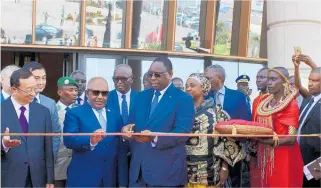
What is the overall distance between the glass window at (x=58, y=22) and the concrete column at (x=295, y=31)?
15.5 feet

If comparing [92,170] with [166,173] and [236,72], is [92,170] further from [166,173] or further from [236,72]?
[236,72]

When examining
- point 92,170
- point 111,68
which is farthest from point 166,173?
point 111,68

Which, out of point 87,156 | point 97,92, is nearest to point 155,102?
point 97,92

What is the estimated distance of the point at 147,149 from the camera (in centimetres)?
515

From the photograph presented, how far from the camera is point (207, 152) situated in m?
5.31

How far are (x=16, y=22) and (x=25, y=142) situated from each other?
Result: 648cm

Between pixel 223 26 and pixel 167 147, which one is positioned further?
pixel 223 26

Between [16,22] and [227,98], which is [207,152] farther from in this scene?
[16,22]

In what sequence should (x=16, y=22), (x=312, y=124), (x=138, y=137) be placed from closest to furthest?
1. (x=138, y=137)
2. (x=312, y=124)
3. (x=16, y=22)

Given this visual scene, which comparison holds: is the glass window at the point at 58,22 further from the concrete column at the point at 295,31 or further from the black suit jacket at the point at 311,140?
the black suit jacket at the point at 311,140

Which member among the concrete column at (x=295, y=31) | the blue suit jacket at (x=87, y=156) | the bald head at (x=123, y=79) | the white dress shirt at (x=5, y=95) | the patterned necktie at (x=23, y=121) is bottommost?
the blue suit jacket at (x=87, y=156)

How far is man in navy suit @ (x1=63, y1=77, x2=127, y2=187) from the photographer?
5.24 metres

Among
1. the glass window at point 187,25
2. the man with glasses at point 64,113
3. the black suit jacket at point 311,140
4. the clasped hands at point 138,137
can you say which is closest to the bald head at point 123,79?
the man with glasses at point 64,113

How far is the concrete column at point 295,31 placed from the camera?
24.8ft
